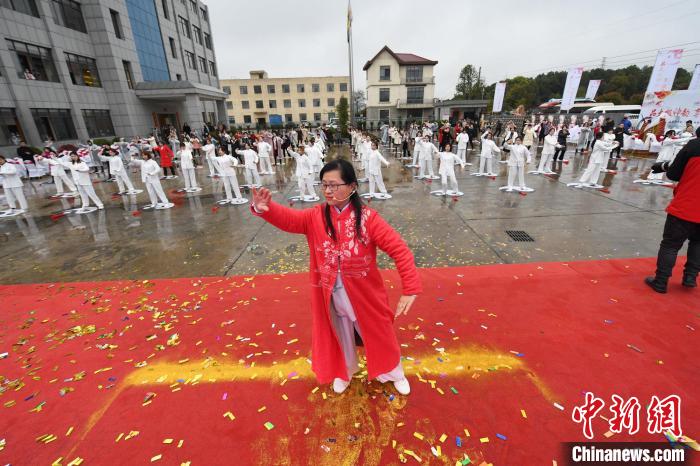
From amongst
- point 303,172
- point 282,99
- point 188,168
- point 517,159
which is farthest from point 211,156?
point 282,99

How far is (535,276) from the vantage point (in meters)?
4.51

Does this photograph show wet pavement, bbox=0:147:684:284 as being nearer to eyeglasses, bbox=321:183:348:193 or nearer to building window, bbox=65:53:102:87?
eyeglasses, bbox=321:183:348:193

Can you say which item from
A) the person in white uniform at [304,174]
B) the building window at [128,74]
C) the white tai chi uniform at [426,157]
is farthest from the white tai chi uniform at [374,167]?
the building window at [128,74]

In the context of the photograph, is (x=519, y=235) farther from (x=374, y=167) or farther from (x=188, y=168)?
(x=188, y=168)

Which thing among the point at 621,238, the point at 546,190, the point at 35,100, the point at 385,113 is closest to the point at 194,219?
the point at 621,238

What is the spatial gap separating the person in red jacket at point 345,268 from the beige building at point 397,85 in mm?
42477

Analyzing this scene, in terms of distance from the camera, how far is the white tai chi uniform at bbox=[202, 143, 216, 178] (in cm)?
1214

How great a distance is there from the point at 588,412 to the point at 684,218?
109 inches

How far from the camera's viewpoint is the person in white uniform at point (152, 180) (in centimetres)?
881

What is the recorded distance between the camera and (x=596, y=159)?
934 cm

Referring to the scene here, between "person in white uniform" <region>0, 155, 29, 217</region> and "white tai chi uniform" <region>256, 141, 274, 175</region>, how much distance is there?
7687mm

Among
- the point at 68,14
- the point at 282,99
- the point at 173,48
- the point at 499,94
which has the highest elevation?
the point at 173,48

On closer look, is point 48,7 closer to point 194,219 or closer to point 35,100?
point 35,100

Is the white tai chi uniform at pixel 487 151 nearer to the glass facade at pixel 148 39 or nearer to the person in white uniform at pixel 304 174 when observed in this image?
the person in white uniform at pixel 304 174
